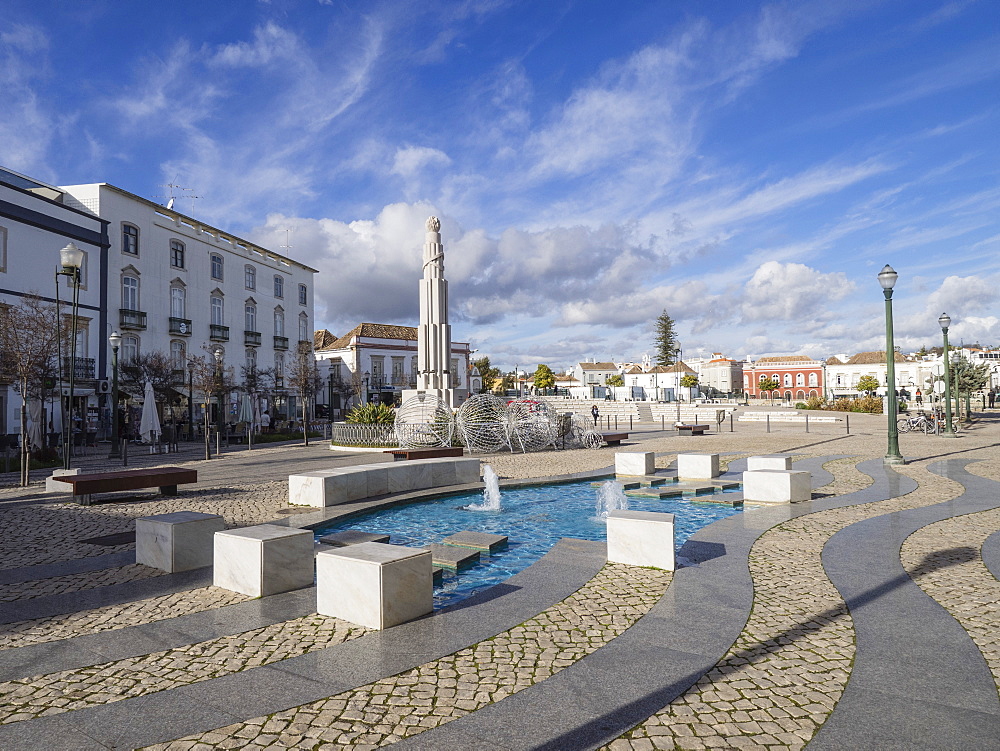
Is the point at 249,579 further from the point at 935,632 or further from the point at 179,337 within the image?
the point at 179,337

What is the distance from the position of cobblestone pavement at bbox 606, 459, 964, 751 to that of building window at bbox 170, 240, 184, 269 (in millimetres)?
39919

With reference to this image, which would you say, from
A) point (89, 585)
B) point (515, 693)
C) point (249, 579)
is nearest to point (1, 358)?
point (89, 585)

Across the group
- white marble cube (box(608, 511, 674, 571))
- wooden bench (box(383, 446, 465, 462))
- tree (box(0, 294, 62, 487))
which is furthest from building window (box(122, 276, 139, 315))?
white marble cube (box(608, 511, 674, 571))

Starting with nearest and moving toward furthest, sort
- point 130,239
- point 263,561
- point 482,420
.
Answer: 1. point 263,561
2. point 482,420
3. point 130,239

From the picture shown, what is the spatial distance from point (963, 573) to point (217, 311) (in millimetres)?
43044

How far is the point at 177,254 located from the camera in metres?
38.0

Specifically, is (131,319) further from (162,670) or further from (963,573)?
(963,573)

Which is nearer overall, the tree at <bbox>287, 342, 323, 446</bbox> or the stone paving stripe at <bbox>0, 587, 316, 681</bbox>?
the stone paving stripe at <bbox>0, 587, 316, 681</bbox>

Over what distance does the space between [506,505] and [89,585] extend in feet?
21.1

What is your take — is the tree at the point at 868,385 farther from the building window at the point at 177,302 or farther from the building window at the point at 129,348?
the building window at the point at 129,348

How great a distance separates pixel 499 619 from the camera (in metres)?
4.79

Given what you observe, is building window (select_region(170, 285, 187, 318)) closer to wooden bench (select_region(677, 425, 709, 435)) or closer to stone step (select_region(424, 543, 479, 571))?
wooden bench (select_region(677, 425, 709, 435))

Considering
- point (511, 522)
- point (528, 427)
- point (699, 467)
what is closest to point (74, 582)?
point (511, 522)

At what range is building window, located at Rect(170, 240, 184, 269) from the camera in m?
37.4
